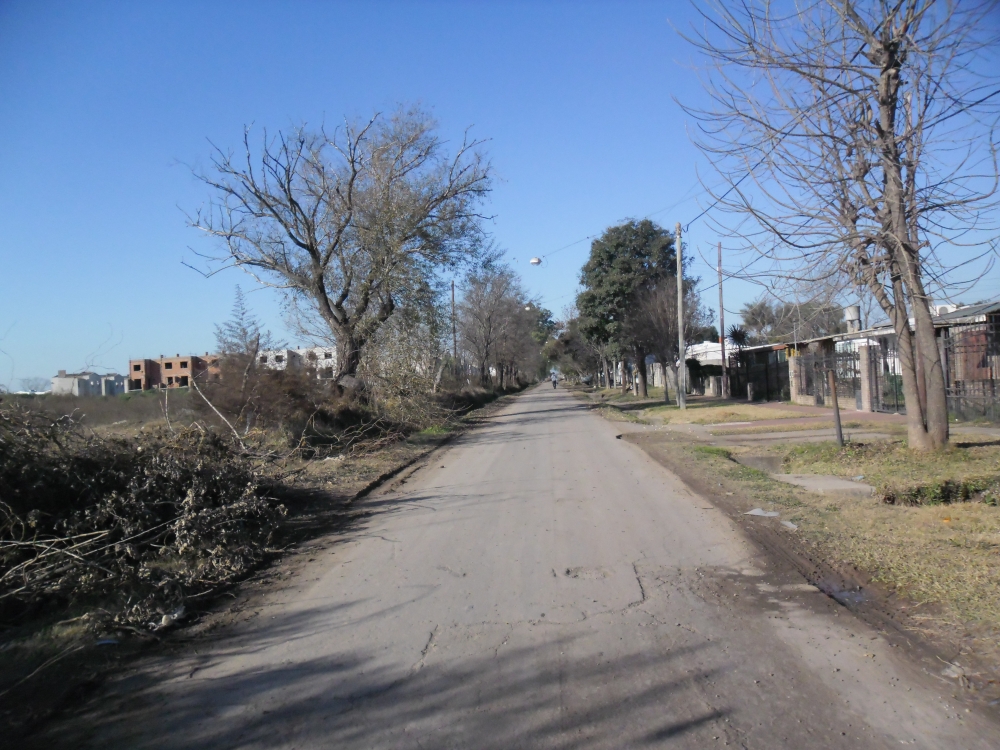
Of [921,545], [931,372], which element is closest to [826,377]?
[931,372]

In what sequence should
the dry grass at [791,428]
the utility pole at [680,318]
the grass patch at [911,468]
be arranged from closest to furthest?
the grass patch at [911,468]
the dry grass at [791,428]
the utility pole at [680,318]

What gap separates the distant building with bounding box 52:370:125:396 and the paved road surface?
269 inches

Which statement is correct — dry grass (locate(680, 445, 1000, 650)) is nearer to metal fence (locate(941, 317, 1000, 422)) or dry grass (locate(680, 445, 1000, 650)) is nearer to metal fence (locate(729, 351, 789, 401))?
metal fence (locate(941, 317, 1000, 422))

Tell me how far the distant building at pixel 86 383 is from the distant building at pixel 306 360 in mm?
3523

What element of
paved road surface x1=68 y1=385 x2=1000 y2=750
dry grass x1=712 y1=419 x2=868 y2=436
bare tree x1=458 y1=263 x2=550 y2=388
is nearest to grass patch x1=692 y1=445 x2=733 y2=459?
dry grass x1=712 y1=419 x2=868 y2=436

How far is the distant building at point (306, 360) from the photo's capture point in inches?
763

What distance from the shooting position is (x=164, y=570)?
7.12 m

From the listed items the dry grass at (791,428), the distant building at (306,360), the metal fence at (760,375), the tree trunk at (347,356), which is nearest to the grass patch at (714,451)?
the dry grass at (791,428)

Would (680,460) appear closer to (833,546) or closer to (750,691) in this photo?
(833,546)

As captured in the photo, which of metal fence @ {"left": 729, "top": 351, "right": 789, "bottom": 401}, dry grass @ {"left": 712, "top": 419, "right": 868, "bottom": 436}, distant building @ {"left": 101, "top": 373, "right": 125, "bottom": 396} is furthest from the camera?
metal fence @ {"left": 729, "top": 351, "right": 789, "bottom": 401}

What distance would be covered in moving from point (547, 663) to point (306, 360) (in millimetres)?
19316

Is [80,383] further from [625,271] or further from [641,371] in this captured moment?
[641,371]

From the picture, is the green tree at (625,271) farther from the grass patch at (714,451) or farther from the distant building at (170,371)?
the distant building at (170,371)

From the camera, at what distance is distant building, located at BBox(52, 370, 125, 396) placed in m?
12.5
